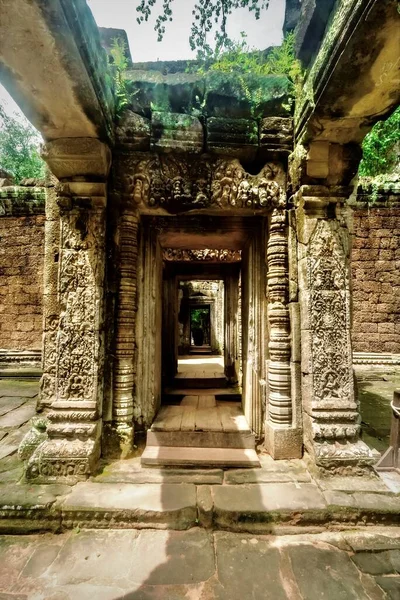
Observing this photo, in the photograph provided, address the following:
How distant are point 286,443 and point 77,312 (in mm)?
2247

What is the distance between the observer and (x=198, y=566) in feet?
5.58

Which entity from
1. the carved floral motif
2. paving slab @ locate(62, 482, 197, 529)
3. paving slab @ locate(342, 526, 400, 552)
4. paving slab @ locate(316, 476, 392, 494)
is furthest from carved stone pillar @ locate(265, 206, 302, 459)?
paving slab @ locate(62, 482, 197, 529)

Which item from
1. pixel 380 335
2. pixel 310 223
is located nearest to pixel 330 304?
pixel 310 223

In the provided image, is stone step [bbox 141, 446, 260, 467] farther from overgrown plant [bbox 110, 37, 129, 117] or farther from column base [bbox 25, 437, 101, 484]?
overgrown plant [bbox 110, 37, 129, 117]

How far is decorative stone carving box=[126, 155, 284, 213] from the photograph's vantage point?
107 inches

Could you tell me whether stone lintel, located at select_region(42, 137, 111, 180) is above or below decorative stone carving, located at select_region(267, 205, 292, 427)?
above

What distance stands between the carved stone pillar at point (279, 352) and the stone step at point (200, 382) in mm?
2094

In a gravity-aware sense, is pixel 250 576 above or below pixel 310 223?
below

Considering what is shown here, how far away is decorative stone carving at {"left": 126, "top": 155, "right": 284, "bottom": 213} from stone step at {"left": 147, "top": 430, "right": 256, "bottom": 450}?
7.30 feet

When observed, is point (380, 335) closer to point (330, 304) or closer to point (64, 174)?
point (330, 304)

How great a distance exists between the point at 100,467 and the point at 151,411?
69 centimetres

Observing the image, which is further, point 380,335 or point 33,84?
point 380,335

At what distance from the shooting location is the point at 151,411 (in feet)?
9.86

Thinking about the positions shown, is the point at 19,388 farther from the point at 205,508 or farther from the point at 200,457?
the point at 205,508
